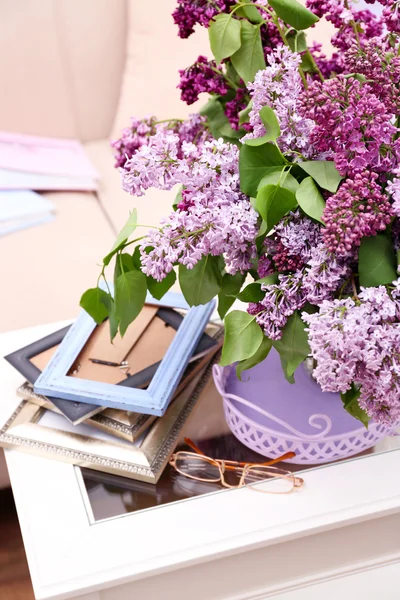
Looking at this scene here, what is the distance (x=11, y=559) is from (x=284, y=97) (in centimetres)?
114

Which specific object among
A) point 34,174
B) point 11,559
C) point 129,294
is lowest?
point 11,559

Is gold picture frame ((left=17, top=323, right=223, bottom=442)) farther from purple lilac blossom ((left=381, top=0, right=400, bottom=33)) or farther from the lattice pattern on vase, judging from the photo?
purple lilac blossom ((left=381, top=0, right=400, bottom=33))

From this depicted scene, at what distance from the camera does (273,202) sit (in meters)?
0.60

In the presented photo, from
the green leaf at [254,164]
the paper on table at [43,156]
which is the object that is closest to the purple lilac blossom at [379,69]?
the green leaf at [254,164]

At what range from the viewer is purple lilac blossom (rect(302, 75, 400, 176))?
1.83 feet

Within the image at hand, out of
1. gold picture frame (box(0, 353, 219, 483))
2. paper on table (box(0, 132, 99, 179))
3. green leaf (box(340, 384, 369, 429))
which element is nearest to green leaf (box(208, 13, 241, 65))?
green leaf (box(340, 384, 369, 429))

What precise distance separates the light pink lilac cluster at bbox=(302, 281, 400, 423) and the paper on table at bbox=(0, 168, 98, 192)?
1273 millimetres

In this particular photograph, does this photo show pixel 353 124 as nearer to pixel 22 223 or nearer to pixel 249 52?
pixel 249 52

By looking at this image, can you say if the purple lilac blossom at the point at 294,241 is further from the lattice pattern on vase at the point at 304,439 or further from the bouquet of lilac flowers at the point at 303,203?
the lattice pattern on vase at the point at 304,439

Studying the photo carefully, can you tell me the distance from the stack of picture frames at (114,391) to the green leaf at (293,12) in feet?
1.51

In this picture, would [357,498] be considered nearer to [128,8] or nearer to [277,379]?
[277,379]

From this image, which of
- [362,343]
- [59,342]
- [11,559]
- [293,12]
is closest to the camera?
[362,343]

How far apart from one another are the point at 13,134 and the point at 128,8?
505 millimetres

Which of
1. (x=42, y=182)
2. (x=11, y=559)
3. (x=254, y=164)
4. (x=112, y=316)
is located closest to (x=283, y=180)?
(x=254, y=164)
